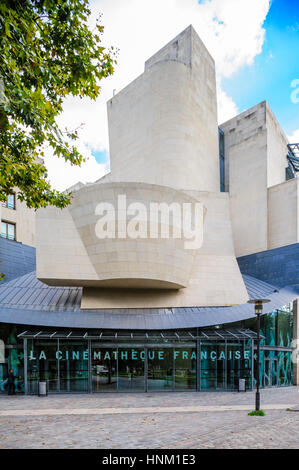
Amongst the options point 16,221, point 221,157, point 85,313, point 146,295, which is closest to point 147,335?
point 146,295

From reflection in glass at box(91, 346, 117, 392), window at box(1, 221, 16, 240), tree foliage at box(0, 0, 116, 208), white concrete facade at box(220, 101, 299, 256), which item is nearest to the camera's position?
tree foliage at box(0, 0, 116, 208)

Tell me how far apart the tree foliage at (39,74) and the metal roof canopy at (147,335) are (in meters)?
11.6

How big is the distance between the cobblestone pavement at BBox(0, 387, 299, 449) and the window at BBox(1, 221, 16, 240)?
16649mm

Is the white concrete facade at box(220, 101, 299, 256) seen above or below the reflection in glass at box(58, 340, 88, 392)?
above

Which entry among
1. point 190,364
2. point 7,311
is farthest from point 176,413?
point 7,311

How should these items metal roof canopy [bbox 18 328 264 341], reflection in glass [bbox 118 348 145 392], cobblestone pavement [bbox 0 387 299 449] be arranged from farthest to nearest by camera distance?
reflection in glass [bbox 118 348 145 392]
metal roof canopy [bbox 18 328 264 341]
cobblestone pavement [bbox 0 387 299 449]

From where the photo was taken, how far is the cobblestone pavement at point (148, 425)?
9.21 m

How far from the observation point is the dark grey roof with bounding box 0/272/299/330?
19812 mm

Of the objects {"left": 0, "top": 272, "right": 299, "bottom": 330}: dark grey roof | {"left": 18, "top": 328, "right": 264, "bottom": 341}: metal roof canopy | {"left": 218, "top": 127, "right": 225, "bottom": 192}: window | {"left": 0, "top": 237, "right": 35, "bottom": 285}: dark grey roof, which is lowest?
{"left": 18, "top": 328, "right": 264, "bottom": 341}: metal roof canopy

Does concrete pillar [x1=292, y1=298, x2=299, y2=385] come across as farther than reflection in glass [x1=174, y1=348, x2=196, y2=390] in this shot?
Yes

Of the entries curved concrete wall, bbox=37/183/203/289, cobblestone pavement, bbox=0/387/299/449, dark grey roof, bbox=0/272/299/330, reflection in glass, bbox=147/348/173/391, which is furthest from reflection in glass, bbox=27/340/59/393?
reflection in glass, bbox=147/348/173/391

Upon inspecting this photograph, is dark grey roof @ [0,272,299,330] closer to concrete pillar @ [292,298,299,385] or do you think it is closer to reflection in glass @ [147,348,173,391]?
reflection in glass @ [147,348,173,391]

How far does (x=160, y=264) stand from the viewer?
2081 cm

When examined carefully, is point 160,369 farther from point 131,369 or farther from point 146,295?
point 146,295
